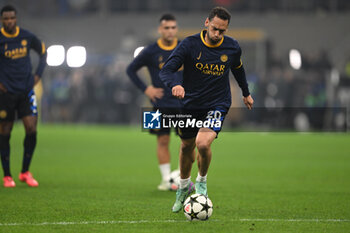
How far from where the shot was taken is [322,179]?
11570 millimetres

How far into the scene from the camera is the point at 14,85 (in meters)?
9.77

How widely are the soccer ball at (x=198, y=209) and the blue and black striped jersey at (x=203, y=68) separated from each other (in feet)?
3.82

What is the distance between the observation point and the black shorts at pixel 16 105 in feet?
32.2

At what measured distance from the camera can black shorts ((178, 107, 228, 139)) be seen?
7.42 m

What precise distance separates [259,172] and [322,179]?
1438 mm

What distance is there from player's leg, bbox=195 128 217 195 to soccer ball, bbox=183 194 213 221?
0.39 meters

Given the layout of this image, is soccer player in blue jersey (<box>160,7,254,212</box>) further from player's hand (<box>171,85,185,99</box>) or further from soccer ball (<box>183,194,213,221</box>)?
soccer ball (<box>183,194,213,221</box>)

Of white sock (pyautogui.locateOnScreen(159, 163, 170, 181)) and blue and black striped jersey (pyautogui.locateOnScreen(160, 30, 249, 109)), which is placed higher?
blue and black striped jersey (pyautogui.locateOnScreen(160, 30, 249, 109))

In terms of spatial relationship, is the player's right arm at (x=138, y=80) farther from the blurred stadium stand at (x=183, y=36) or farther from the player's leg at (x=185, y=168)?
the blurred stadium stand at (x=183, y=36)

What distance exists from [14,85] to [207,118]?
3.57 meters

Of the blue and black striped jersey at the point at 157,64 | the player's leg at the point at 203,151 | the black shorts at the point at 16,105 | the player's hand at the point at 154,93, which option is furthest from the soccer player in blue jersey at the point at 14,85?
the player's leg at the point at 203,151

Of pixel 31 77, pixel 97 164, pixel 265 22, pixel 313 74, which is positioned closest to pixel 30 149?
pixel 31 77

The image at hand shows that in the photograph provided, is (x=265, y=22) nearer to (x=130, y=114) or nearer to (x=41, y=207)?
(x=130, y=114)

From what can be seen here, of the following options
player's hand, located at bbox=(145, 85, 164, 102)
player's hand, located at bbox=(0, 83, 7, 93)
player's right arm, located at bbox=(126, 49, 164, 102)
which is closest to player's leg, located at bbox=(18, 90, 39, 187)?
player's hand, located at bbox=(0, 83, 7, 93)
